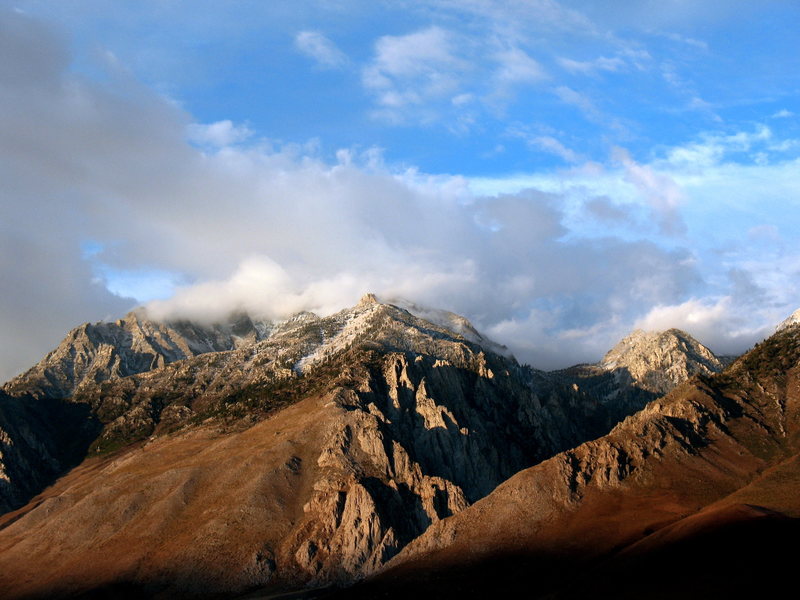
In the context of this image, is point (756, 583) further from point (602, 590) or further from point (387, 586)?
point (387, 586)

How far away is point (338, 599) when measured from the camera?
184 m

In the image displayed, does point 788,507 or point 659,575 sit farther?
point 788,507

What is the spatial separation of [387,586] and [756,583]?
8733cm

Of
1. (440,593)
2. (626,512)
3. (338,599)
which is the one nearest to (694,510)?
(626,512)

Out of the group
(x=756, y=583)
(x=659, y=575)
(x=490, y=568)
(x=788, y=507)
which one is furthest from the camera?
(x=490, y=568)

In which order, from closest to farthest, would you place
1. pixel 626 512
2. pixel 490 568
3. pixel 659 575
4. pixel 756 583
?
pixel 756 583 → pixel 659 575 → pixel 490 568 → pixel 626 512

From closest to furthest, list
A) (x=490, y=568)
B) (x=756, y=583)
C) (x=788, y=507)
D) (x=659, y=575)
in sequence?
1. (x=756, y=583)
2. (x=659, y=575)
3. (x=788, y=507)
4. (x=490, y=568)

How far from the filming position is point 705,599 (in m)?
124

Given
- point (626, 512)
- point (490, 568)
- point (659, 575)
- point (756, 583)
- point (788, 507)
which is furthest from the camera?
point (626, 512)

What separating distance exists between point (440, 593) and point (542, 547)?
28.9m

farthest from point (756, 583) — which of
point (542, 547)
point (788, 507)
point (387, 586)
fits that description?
point (387, 586)

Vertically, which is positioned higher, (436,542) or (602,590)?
(436,542)

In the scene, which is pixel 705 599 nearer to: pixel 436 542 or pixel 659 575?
pixel 659 575

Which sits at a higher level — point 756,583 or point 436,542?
point 436,542
